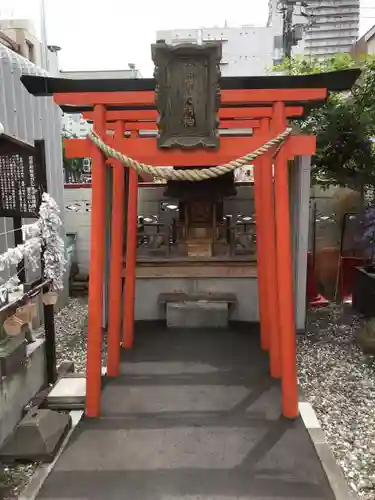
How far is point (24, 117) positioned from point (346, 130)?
19.0ft

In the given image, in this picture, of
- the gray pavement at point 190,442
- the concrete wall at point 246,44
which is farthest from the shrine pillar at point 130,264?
the concrete wall at point 246,44

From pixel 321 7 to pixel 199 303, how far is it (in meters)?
14.5

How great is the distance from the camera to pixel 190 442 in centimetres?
379

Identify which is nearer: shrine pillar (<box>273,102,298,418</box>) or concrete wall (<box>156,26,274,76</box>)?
shrine pillar (<box>273,102,298,418</box>)

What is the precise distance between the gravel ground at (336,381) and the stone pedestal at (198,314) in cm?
126

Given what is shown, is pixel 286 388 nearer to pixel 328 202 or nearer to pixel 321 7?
pixel 328 202

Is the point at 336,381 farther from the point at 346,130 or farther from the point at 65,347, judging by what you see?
the point at 346,130

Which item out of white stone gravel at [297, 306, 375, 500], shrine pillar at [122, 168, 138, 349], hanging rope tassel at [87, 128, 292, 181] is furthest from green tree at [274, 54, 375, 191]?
hanging rope tassel at [87, 128, 292, 181]

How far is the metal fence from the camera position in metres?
6.11

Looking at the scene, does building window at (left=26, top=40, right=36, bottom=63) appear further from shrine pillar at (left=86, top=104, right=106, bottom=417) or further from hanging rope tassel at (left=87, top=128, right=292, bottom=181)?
hanging rope tassel at (left=87, top=128, right=292, bottom=181)

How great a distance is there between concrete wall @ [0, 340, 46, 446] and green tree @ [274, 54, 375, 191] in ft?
21.1

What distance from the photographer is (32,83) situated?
12.9 ft

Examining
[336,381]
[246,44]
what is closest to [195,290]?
[336,381]

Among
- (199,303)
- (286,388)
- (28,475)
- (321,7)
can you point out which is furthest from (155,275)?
(321,7)
